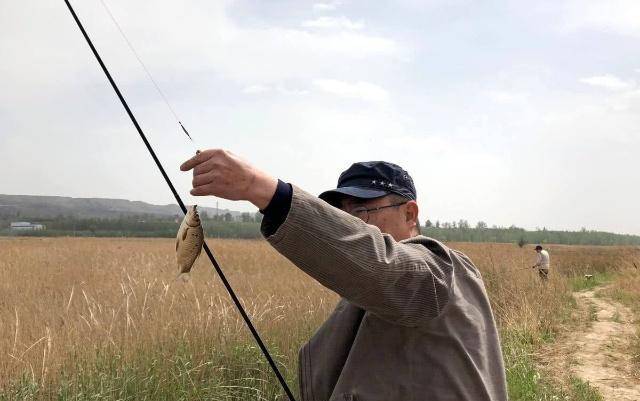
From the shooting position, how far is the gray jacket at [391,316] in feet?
4.40

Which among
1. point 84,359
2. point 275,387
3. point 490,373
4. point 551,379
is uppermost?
point 490,373

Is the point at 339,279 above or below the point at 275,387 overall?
above

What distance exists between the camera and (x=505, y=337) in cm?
905

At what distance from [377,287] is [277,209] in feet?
0.97

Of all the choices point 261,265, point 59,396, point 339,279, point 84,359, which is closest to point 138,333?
point 84,359

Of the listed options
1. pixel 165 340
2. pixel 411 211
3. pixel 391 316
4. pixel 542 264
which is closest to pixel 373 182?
pixel 411 211

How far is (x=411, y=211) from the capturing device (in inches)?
75.7

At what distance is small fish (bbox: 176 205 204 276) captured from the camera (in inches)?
68.2

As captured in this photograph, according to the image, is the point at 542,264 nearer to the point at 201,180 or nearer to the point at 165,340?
the point at 165,340

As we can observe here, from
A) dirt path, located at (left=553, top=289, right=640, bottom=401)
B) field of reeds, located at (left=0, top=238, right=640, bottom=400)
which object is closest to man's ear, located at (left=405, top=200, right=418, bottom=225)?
field of reeds, located at (left=0, top=238, right=640, bottom=400)

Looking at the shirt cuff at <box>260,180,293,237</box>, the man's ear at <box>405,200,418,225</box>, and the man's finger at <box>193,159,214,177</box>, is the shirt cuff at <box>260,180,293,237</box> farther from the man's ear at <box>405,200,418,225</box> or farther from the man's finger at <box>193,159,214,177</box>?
the man's ear at <box>405,200,418,225</box>

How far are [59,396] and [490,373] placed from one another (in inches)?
145

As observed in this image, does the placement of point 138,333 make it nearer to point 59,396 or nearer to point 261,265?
point 59,396

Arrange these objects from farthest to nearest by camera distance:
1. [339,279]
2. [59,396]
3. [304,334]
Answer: [304,334], [59,396], [339,279]
